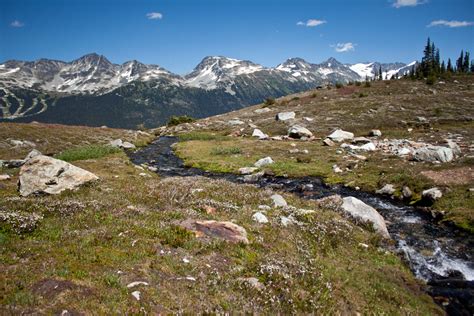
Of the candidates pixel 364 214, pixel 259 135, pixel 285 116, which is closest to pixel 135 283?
pixel 364 214

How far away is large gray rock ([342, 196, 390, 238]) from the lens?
1921 centimetres

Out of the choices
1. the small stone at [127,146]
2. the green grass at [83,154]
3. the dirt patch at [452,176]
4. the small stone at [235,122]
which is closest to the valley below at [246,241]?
the dirt patch at [452,176]

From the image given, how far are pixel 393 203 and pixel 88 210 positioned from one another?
22258 mm

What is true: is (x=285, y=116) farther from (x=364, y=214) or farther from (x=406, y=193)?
(x=364, y=214)

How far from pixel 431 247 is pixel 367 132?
156 ft

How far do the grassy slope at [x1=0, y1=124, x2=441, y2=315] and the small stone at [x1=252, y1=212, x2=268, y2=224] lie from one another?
0.46m

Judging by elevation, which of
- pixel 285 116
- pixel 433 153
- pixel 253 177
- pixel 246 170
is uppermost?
pixel 285 116

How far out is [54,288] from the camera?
8852 mm

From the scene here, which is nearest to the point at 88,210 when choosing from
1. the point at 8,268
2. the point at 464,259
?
the point at 8,268

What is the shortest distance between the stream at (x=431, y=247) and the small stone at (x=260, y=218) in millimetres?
7143

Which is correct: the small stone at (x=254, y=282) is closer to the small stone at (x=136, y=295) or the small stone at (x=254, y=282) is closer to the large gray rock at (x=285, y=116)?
the small stone at (x=136, y=295)

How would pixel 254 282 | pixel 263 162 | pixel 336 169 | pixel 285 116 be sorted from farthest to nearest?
Result: pixel 285 116, pixel 263 162, pixel 336 169, pixel 254 282

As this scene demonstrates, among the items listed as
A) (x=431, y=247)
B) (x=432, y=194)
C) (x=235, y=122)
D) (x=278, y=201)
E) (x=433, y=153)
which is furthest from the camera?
(x=235, y=122)

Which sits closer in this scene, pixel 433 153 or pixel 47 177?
pixel 47 177
